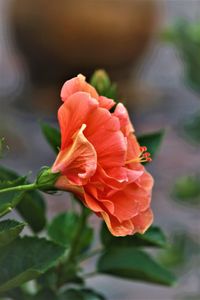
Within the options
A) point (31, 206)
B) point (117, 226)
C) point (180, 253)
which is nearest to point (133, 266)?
point (31, 206)

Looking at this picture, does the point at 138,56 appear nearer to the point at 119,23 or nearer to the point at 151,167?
the point at 119,23

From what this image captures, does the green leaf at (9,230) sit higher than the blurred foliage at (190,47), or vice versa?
the green leaf at (9,230)

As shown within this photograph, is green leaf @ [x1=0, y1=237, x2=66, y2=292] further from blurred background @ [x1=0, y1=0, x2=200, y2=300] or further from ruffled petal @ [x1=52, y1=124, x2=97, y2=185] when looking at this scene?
blurred background @ [x1=0, y1=0, x2=200, y2=300]

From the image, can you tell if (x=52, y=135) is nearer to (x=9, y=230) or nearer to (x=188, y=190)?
(x=9, y=230)

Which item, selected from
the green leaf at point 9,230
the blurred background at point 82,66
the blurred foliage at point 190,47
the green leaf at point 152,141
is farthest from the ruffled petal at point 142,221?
the blurred background at point 82,66

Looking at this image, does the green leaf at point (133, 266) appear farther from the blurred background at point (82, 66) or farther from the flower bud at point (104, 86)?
the blurred background at point (82, 66)

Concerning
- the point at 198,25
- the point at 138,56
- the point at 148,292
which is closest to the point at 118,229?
the point at 198,25
